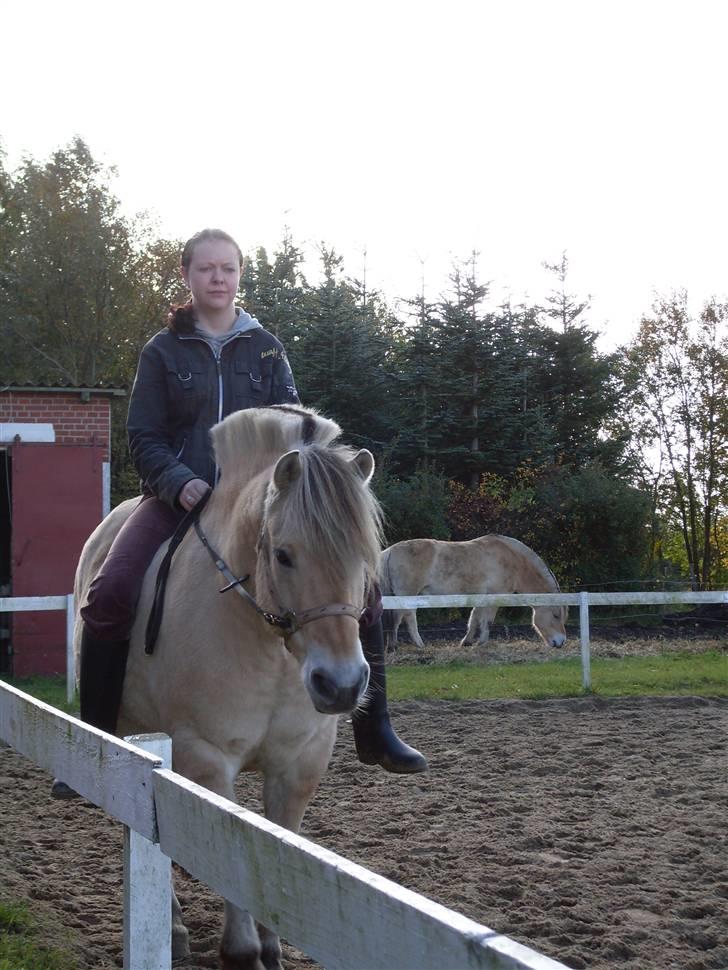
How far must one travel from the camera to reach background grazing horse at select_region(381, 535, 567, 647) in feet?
64.3

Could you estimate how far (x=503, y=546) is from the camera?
2002 cm

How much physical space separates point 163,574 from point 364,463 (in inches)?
39.2

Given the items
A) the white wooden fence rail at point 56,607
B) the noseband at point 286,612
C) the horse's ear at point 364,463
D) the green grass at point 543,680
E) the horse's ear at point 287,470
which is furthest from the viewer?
the green grass at point 543,680

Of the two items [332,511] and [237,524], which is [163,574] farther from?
[332,511]

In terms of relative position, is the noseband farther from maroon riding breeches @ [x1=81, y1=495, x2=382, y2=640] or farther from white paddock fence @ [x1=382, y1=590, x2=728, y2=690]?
white paddock fence @ [x1=382, y1=590, x2=728, y2=690]

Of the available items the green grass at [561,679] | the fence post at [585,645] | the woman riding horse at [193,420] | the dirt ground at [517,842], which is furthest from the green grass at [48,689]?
the woman riding horse at [193,420]

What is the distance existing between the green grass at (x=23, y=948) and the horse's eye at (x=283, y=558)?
5.68 feet

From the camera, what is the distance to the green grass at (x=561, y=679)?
470 inches

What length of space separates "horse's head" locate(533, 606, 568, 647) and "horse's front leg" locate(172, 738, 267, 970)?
13.6m

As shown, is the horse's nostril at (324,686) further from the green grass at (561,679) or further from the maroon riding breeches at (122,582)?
the green grass at (561,679)

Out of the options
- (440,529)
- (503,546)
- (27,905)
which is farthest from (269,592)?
(440,529)

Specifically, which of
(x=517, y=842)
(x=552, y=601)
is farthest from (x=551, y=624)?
(x=517, y=842)

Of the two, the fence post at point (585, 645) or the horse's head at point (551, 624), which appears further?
the horse's head at point (551, 624)

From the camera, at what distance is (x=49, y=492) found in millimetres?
14219
